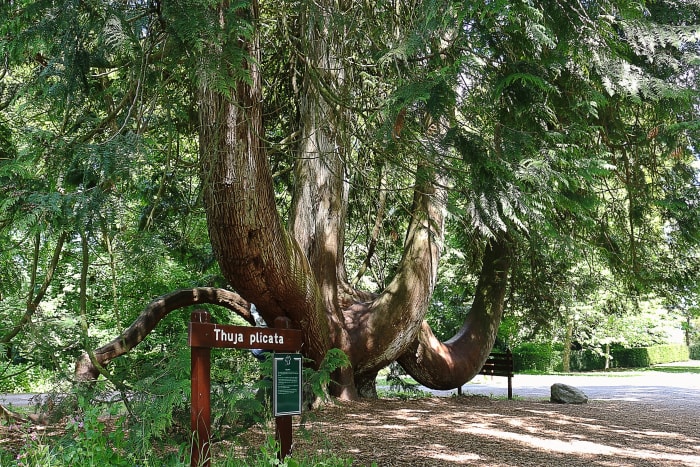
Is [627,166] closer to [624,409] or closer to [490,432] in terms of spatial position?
[490,432]

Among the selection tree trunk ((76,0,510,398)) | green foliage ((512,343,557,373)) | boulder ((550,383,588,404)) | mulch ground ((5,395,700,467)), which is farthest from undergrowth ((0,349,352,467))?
green foliage ((512,343,557,373))

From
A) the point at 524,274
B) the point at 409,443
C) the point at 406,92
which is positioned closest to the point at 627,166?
the point at 524,274

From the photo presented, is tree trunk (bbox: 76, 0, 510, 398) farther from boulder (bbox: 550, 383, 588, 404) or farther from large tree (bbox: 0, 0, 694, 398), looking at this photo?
boulder (bbox: 550, 383, 588, 404)

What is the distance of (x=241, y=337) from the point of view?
4344 millimetres

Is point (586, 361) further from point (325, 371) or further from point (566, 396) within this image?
point (325, 371)

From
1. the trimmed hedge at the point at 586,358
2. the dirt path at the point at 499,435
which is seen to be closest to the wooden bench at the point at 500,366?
the dirt path at the point at 499,435

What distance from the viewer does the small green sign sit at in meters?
4.45

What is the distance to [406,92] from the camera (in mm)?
3822

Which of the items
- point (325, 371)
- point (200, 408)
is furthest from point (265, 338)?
point (200, 408)

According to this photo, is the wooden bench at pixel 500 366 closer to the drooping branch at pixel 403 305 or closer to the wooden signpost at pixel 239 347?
the drooping branch at pixel 403 305

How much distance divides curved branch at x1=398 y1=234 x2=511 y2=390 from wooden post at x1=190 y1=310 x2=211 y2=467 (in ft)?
19.2

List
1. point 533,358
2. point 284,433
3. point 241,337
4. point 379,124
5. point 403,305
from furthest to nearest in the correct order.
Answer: point 533,358 → point 403,305 → point 379,124 → point 284,433 → point 241,337

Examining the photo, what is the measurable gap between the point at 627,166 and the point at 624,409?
470 centimetres

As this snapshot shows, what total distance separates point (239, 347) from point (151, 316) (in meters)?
3.93
